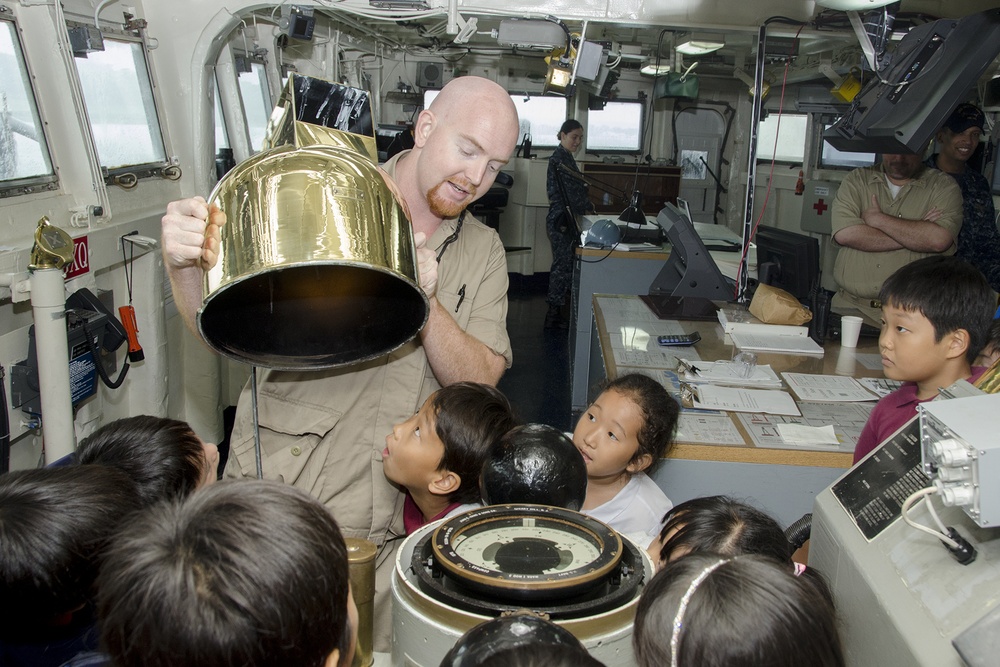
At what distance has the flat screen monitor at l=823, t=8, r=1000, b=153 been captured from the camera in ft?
9.30

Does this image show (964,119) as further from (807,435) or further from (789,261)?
(807,435)

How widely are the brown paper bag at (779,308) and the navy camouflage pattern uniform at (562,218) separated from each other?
10.3 feet

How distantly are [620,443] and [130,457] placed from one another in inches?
46.7

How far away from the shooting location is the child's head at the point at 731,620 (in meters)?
0.89

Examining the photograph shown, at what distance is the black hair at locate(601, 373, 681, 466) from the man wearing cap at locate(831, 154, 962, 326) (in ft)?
6.52

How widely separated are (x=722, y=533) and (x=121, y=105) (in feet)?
11.1

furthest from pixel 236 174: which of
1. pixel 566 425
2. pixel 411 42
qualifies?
pixel 411 42

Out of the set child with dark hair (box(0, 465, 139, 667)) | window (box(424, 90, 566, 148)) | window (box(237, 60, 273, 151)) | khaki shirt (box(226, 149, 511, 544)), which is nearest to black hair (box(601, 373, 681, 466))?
khaki shirt (box(226, 149, 511, 544))

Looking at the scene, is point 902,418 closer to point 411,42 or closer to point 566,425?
point 566,425

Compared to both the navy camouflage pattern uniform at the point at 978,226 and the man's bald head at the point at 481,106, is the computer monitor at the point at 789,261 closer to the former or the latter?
the navy camouflage pattern uniform at the point at 978,226

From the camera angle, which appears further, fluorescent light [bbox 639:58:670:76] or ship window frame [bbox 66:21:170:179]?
fluorescent light [bbox 639:58:670:76]

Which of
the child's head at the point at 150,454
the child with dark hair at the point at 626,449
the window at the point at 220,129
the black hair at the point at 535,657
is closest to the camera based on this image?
the black hair at the point at 535,657

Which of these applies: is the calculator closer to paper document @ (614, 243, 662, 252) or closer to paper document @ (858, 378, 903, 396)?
paper document @ (858, 378, 903, 396)

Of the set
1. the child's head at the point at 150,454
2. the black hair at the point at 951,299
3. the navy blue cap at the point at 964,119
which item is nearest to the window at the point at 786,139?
the navy blue cap at the point at 964,119
